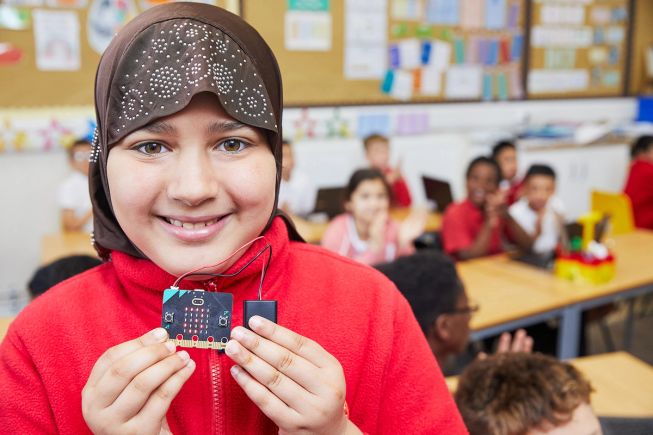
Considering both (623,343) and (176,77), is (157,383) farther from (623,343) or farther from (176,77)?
(623,343)

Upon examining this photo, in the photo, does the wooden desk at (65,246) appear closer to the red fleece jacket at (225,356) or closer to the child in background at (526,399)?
the child in background at (526,399)

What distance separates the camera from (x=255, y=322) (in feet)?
2.28

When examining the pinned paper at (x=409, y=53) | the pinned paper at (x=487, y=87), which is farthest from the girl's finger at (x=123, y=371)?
the pinned paper at (x=487, y=87)

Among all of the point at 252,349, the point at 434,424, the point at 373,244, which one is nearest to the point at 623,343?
the point at 373,244

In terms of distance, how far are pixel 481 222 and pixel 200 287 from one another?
124 inches

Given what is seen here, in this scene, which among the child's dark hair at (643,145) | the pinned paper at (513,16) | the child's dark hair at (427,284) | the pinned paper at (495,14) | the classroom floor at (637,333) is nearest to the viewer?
the child's dark hair at (427,284)

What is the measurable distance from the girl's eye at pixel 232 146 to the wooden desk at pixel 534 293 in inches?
72.3

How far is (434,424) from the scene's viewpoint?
2.81 ft

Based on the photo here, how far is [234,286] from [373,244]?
2.46m

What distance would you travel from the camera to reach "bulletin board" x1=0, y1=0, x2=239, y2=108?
13.5 ft

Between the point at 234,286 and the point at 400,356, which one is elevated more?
the point at 234,286

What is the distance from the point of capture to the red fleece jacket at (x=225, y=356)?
80cm

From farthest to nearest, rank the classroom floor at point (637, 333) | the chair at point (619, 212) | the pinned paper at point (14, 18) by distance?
1. the chair at point (619, 212)
2. the pinned paper at point (14, 18)
3. the classroom floor at point (637, 333)

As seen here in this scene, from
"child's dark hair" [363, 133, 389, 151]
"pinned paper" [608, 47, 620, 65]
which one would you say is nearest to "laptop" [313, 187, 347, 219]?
"child's dark hair" [363, 133, 389, 151]
